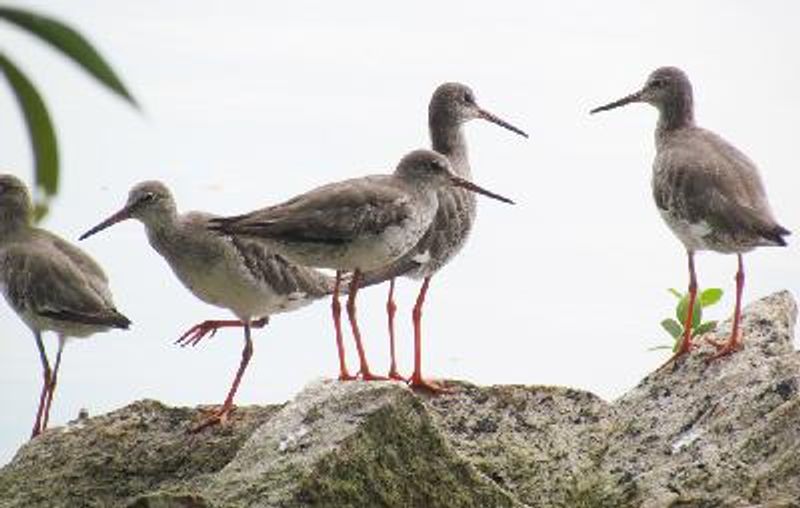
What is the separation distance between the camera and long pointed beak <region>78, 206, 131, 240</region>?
11477 mm

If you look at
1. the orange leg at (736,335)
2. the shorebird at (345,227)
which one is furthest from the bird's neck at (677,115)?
the shorebird at (345,227)

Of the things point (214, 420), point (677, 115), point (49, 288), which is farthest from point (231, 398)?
point (677, 115)

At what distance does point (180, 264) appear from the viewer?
10859 millimetres

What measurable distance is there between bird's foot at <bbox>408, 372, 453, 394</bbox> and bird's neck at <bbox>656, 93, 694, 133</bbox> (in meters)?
3.79

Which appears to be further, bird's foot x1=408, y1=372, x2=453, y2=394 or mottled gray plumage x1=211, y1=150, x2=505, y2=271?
bird's foot x1=408, y1=372, x2=453, y2=394

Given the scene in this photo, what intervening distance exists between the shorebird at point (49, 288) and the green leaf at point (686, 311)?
5.12 metres

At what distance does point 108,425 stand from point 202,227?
1900 mm

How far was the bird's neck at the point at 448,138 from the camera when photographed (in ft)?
41.7

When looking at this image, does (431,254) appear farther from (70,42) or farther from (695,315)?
(70,42)

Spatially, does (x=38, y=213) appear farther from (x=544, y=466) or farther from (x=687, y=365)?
(x=687, y=365)

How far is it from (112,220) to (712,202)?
507 centimetres

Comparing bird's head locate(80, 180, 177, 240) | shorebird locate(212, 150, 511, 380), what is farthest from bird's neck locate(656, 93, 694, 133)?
bird's head locate(80, 180, 177, 240)

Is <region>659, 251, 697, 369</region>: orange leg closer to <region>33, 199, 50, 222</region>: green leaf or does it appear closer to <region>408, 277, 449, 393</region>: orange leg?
<region>408, 277, 449, 393</region>: orange leg

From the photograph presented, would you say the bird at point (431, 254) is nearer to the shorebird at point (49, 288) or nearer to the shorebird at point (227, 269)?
the shorebird at point (227, 269)
